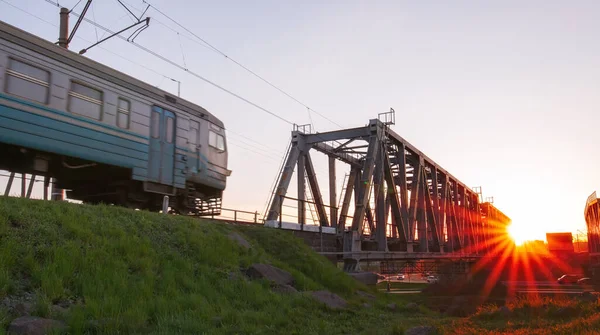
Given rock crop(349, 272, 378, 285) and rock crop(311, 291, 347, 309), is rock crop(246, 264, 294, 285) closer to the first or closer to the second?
rock crop(311, 291, 347, 309)

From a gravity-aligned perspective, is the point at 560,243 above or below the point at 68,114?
below

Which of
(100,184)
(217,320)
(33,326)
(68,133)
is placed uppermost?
(68,133)

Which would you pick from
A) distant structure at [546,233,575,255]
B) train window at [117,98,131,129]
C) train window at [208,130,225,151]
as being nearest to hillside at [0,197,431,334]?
train window at [117,98,131,129]

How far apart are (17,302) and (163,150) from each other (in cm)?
897

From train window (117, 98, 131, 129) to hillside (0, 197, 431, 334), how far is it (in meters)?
3.37

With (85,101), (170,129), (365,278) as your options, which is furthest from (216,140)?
(365,278)

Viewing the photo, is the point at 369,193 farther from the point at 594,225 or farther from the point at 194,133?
the point at 594,225

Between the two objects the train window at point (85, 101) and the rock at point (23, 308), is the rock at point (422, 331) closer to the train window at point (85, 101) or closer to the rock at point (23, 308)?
the rock at point (23, 308)

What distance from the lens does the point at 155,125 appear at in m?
15.4

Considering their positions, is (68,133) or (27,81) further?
(68,133)

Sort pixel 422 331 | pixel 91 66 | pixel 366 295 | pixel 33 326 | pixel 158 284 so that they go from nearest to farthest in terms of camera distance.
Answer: pixel 33 326 < pixel 158 284 < pixel 422 331 < pixel 91 66 < pixel 366 295

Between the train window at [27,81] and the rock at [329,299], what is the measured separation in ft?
27.0

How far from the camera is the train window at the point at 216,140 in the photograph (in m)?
18.1

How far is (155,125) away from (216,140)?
349cm
